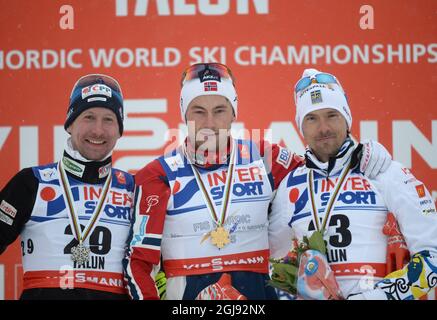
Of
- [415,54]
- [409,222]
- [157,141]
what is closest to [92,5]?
[157,141]

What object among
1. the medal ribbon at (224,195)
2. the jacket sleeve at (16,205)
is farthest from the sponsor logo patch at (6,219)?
the medal ribbon at (224,195)

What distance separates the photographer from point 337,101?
160 inches

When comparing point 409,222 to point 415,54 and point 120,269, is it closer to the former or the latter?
point 120,269

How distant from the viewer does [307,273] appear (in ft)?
12.5

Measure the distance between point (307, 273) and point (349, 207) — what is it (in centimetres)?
40

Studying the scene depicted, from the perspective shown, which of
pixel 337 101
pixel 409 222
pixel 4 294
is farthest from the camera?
pixel 4 294

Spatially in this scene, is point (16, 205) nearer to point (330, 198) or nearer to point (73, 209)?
point (73, 209)

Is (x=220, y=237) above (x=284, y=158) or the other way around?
the other way around

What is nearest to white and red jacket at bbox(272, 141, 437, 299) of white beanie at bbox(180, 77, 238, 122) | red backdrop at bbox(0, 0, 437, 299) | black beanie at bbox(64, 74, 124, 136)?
white beanie at bbox(180, 77, 238, 122)

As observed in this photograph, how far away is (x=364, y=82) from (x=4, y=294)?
275cm

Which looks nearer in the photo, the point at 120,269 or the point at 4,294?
the point at 120,269

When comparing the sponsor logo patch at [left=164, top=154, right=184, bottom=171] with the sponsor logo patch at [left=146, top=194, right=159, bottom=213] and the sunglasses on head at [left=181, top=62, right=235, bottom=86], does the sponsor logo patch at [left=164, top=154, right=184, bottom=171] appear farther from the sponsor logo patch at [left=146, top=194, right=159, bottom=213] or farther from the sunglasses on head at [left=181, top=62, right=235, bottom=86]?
the sunglasses on head at [left=181, top=62, right=235, bottom=86]

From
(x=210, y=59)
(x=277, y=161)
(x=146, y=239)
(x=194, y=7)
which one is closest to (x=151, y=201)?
(x=146, y=239)

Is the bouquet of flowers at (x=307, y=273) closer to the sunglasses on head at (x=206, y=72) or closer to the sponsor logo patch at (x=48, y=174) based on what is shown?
the sunglasses on head at (x=206, y=72)
